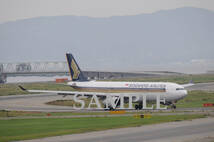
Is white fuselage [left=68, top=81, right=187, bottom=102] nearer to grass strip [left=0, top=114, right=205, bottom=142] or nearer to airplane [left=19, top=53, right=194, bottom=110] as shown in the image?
airplane [left=19, top=53, right=194, bottom=110]

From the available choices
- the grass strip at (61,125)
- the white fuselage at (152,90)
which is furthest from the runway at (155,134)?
the white fuselage at (152,90)

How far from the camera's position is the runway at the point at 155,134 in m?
38.5

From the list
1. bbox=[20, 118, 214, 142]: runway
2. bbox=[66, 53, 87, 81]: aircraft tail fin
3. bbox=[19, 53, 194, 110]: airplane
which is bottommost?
bbox=[20, 118, 214, 142]: runway

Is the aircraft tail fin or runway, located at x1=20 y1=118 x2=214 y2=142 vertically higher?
the aircraft tail fin

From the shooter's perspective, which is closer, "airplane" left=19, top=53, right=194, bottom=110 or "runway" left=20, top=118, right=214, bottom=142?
"runway" left=20, top=118, right=214, bottom=142

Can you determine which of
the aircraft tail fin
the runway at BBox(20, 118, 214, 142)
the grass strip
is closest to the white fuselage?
the aircraft tail fin

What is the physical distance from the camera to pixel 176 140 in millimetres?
37719

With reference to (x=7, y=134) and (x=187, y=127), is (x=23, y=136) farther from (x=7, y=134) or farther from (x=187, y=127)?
(x=187, y=127)

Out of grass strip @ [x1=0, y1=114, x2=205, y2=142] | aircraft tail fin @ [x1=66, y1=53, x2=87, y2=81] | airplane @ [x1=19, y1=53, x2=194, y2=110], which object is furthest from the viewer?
aircraft tail fin @ [x1=66, y1=53, x2=87, y2=81]

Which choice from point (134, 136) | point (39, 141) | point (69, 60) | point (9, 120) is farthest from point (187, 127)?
point (69, 60)

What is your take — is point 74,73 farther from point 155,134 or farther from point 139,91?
point 155,134

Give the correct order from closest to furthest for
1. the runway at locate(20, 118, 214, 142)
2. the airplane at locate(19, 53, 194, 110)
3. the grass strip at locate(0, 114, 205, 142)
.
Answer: the runway at locate(20, 118, 214, 142)
the grass strip at locate(0, 114, 205, 142)
the airplane at locate(19, 53, 194, 110)

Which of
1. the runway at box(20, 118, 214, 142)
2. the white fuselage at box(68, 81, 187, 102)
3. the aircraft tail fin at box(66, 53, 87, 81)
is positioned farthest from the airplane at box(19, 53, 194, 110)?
the runway at box(20, 118, 214, 142)

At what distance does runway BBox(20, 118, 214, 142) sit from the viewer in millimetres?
38469
